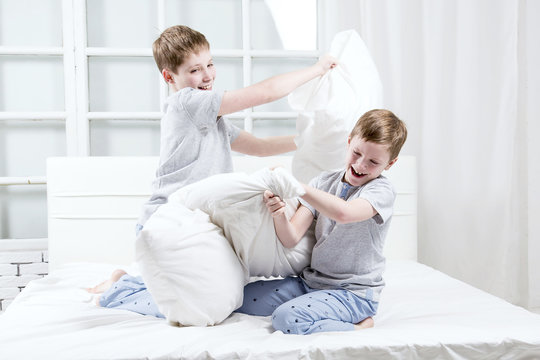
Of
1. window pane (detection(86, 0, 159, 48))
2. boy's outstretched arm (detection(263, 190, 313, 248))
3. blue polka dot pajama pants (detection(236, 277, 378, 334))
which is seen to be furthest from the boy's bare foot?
window pane (detection(86, 0, 159, 48))

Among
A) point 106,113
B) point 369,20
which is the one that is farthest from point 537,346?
point 106,113

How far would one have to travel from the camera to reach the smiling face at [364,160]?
54.0 inches

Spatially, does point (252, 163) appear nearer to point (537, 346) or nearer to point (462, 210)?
point (462, 210)

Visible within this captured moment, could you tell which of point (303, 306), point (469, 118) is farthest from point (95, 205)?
point (469, 118)

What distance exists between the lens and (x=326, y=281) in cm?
143

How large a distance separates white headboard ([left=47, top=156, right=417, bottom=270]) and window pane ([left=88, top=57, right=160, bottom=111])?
399 millimetres

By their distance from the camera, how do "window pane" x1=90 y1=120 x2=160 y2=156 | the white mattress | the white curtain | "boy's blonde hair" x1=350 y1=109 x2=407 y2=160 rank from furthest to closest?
1. "window pane" x1=90 y1=120 x2=160 y2=156
2. the white curtain
3. "boy's blonde hair" x1=350 y1=109 x2=407 y2=160
4. the white mattress

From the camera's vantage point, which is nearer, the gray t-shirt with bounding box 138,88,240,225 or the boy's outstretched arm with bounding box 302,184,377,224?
the boy's outstretched arm with bounding box 302,184,377,224

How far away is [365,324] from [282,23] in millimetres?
1673

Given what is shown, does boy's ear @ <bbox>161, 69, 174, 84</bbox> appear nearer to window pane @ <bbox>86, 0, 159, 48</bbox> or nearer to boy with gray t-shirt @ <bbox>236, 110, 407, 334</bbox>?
boy with gray t-shirt @ <bbox>236, 110, 407, 334</bbox>

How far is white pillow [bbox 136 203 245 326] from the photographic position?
48.4 inches

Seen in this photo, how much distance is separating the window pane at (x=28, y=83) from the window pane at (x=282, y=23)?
0.93 m

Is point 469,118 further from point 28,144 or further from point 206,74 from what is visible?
point 28,144

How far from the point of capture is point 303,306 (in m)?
1.30
